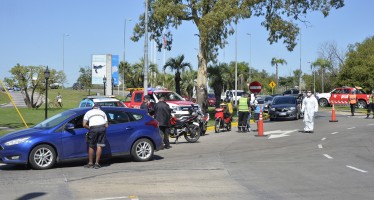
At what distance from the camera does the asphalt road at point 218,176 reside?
8.78 m

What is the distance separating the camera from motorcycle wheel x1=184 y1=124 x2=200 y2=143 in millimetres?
18484

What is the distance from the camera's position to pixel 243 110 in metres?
22.4

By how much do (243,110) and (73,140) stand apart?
11534 millimetres

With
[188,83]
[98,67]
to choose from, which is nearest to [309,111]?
[188,83]

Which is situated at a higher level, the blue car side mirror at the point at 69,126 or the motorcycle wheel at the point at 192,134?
the blue car side mirror at the point at 69,126

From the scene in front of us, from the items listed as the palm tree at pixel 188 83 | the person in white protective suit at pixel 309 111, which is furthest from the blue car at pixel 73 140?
the palm tree at pixel 188 83

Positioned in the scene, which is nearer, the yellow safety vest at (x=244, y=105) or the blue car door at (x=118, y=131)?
the blue car door at (x=118, y=131)

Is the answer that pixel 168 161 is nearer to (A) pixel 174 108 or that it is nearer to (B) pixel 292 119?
(A) pixel 174 108

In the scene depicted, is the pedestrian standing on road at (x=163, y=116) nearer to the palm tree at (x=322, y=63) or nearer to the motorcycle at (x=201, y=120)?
the motorcycle at (x=201, y=120)

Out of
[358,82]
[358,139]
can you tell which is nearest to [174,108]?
[358,139]

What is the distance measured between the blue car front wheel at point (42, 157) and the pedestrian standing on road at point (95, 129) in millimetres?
886

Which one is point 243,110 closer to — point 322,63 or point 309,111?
point 309,111

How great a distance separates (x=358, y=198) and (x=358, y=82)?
50.3m

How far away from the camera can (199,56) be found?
30781 mm
